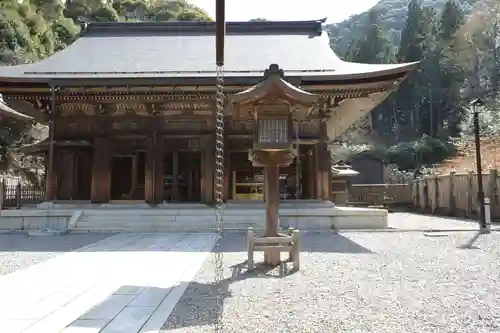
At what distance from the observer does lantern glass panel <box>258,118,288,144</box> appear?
5168 millimetres

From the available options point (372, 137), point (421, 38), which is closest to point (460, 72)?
point (421, 38)

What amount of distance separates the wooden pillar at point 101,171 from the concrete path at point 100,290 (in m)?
4.34

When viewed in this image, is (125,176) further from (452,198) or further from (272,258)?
(452,198)

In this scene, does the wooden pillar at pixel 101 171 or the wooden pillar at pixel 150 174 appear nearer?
the wooden pillar at pixel 150 174

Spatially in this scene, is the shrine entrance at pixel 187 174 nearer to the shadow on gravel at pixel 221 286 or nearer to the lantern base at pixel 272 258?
the shadow on gravel at pixel 221 286

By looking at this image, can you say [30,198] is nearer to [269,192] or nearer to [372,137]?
[269,192]

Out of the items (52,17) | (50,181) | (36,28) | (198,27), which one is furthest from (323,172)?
(52,17)

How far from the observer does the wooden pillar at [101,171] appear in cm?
1120

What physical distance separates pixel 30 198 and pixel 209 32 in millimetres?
9814

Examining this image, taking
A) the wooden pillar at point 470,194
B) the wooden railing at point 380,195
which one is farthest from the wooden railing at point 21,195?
the wooden railing at point 380,195

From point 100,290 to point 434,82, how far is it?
136ft

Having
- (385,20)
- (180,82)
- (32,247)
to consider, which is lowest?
(32,247)

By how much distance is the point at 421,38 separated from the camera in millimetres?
40406

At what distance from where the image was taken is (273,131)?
521cm
